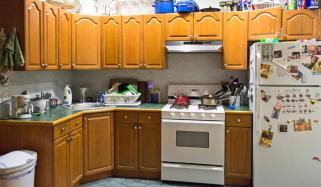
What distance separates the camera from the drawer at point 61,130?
9.58 ft

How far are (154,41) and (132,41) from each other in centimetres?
31

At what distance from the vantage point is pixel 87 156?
3.64 metres

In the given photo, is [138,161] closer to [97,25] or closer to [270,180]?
[270,180]

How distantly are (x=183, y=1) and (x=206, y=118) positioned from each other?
1.53m

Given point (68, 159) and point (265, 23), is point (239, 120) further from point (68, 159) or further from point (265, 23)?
point (68, 159)

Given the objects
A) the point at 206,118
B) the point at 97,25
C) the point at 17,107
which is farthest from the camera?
the point at 97,25

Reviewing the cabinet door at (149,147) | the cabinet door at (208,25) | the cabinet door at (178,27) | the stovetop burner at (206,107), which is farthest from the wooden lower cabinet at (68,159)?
the cabinet door at (208,25)

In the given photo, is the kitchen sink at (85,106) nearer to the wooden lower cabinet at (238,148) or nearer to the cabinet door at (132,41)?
the cabinet door at (132,41)

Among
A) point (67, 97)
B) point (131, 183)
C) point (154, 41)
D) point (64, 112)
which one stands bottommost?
point (131, 183)

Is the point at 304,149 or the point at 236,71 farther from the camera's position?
the point at 236,71

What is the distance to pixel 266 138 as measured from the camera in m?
3.20

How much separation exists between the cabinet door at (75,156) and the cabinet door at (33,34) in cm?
86

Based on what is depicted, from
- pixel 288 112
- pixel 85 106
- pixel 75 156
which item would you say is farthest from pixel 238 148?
pixel 85 106

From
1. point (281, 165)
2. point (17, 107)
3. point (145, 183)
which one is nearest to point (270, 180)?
point (281, 165)
